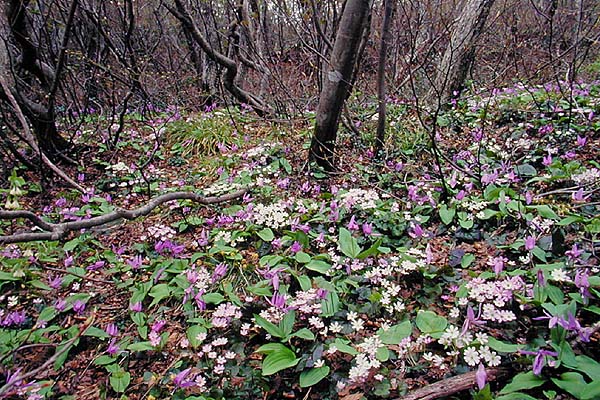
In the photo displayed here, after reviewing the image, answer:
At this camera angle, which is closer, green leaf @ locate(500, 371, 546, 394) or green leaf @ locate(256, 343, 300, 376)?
green leaf @ locate(500, 371, 546, 394)

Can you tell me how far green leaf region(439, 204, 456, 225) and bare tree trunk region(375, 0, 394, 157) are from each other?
47.8 inches

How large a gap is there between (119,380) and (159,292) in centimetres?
49

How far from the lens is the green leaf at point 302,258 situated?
205cm

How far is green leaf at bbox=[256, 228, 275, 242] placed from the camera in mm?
2345

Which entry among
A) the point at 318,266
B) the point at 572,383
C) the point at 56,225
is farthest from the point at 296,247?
the point at 572,383

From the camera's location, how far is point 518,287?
64.0 inches

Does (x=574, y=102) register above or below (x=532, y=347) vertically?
above

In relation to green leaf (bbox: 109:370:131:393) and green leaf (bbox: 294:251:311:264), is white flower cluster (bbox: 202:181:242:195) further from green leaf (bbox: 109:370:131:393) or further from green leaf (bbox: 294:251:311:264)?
green leaf (bbox: 109:370:131:393)

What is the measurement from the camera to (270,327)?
65.0 inches

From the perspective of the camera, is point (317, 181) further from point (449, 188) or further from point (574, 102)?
point (574, 102)

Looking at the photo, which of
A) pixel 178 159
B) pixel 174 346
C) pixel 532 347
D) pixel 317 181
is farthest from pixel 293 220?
pixel 178 159

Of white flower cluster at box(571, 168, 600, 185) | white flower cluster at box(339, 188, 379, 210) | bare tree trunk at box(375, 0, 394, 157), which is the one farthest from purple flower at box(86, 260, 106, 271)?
white flower cluster at box(571, 168, 600, 185)

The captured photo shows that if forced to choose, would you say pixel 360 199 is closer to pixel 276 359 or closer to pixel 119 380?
pixel 276 359

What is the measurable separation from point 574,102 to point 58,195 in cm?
513
